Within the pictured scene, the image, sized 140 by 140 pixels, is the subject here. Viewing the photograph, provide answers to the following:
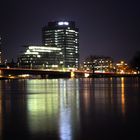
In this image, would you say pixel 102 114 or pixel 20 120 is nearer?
pixel 20 120

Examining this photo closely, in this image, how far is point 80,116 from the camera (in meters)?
25.3

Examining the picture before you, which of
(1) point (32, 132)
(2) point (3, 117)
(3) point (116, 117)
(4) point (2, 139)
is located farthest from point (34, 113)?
(4) point (2, 139)

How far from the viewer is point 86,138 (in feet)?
57.3

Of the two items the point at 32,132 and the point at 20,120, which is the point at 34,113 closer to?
the point at 20,120

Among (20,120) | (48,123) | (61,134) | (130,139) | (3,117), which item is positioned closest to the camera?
(130,139)

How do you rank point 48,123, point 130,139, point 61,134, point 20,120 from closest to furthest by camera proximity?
point 130,139, point 61,134, point 48,123, point 20,120

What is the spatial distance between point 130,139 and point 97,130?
2.57 metres

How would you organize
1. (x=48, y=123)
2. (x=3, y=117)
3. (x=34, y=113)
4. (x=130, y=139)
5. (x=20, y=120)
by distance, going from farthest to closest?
(x=34, y=113), (x=3, y=117), (x=20, y=120), (x=48, y=123), (x=130, y=139)

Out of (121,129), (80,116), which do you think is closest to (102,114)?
(80,116)

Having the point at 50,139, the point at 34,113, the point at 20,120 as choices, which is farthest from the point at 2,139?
the point at 34,113

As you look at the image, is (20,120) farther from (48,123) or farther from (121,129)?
(121,129)

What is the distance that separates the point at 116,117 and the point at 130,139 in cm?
710

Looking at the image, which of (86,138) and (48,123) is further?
(48,123)

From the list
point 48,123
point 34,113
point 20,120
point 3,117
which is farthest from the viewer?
point 34,113
